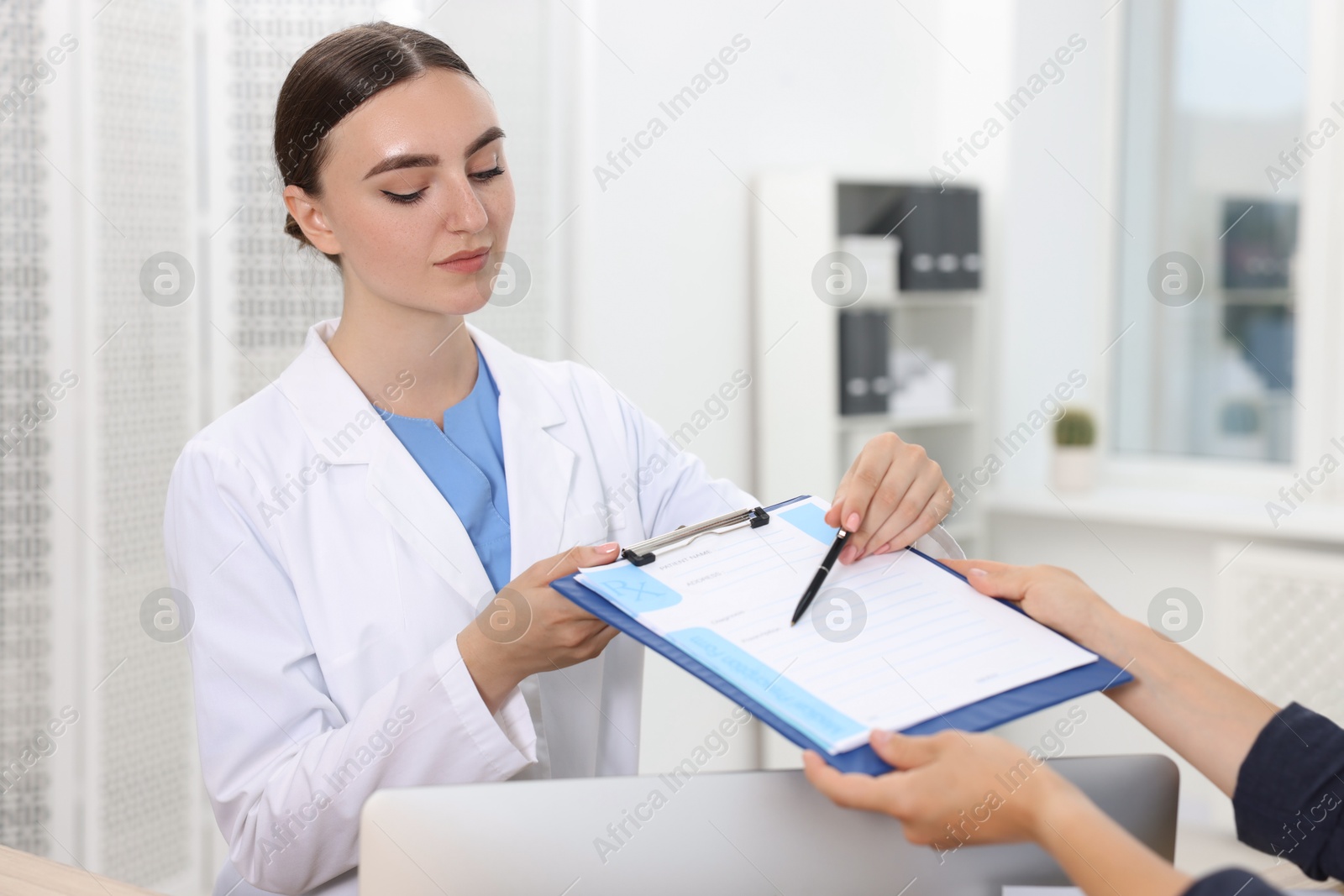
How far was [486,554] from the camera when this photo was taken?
4.48 ft

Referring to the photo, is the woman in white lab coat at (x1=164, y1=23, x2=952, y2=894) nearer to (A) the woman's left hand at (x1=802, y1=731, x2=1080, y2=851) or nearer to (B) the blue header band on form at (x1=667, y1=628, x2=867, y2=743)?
(B) the blue header band on form at (x1=667, y1=628, x2=867, y2=743)

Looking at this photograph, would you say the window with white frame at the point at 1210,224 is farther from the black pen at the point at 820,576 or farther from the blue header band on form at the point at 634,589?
the blue header band on form at the point at 634,589

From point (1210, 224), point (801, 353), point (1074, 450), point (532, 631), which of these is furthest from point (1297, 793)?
point (1210, 224)

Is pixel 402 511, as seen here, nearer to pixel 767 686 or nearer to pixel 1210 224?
pixel 767 686

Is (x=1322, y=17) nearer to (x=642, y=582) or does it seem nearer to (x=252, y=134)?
(x=252, y=134)

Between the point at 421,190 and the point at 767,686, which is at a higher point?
the point at 421,190

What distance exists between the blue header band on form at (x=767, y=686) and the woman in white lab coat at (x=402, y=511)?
16 centimetres

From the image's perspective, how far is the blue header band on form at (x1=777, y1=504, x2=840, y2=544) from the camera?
1146mm

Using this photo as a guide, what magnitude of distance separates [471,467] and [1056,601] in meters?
0.73

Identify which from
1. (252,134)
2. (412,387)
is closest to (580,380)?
(412,387)

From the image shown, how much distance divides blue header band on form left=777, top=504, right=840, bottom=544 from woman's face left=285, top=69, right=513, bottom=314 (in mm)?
470

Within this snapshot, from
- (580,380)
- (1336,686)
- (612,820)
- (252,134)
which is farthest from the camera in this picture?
(1336,686)

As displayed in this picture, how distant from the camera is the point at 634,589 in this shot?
0.99m

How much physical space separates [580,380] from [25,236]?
1318 mm
